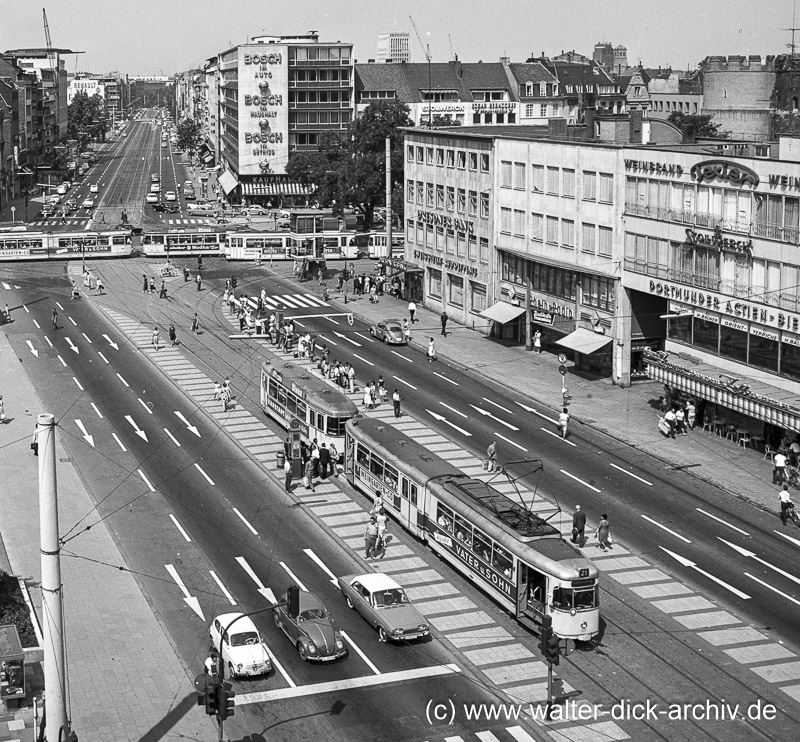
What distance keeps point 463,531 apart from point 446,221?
5791cm

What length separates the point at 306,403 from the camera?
62.1 meters

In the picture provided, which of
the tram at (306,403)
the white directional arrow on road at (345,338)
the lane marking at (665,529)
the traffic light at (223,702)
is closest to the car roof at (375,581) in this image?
the traffic light at (223,702)

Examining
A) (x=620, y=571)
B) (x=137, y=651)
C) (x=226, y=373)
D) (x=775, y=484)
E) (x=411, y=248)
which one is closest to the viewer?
(x=137, y=651)

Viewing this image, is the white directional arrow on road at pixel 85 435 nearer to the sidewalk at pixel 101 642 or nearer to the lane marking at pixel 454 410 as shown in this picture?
the sidewalk at pixel 101 642

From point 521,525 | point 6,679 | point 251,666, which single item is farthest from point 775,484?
point 6,679

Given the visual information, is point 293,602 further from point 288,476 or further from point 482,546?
point 288,476

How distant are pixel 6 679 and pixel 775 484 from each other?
1402 inches

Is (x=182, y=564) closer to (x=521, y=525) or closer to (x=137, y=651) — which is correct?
(x=137, y=651)

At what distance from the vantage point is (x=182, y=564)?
4859 cm

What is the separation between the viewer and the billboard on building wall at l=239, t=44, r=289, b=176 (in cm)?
17788

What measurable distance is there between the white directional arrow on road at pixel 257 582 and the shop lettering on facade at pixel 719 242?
32630 millimetres

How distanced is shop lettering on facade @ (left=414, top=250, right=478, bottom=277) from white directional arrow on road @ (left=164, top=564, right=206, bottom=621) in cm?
5207

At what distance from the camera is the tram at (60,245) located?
130 meters

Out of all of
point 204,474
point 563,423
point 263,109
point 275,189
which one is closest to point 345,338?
point 563,423
